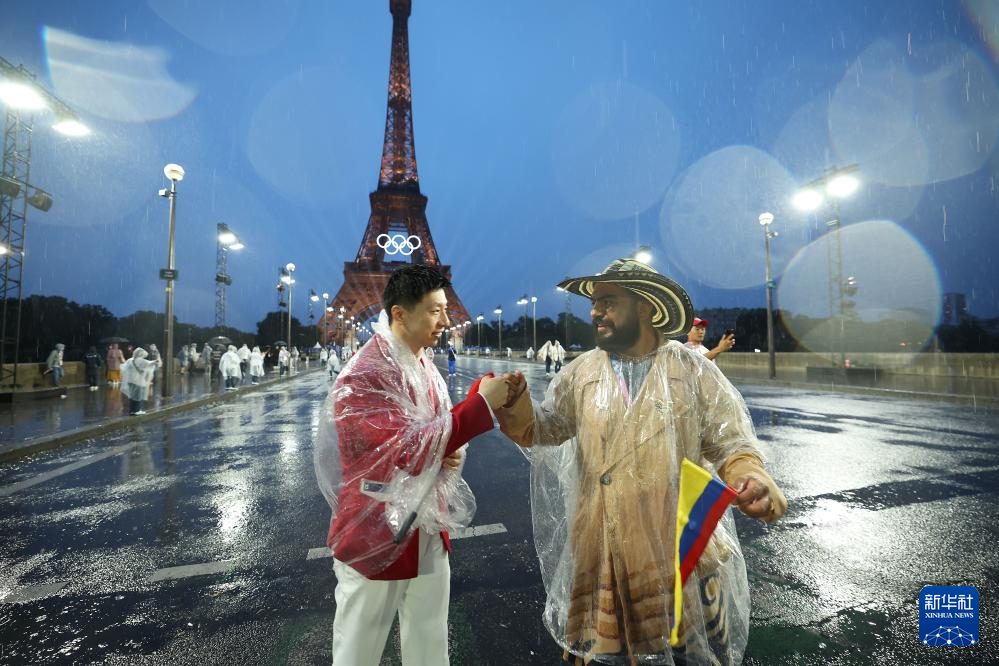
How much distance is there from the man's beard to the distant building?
223 feet

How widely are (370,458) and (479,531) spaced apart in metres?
2.82

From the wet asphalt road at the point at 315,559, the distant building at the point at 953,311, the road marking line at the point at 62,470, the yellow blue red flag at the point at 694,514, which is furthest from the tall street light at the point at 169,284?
the distant building at the point at 953,311

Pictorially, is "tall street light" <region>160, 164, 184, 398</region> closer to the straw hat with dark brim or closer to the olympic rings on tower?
the straw hat with dark brim

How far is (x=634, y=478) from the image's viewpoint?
197cm

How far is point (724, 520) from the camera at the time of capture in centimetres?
207

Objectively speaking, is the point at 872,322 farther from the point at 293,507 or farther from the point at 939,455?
the point at 293,507

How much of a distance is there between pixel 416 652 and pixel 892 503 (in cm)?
504

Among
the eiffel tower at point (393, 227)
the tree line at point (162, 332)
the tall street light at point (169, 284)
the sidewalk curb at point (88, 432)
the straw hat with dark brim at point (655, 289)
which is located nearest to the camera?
the straw hat with dark brim at point (655, 289)

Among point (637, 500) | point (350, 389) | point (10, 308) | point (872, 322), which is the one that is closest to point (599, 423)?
point (637, 500)

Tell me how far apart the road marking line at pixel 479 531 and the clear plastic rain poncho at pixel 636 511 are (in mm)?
1975

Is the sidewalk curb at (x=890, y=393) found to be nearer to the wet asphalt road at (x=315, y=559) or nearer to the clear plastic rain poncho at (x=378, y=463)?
the wet asphalt road at (x=315, y=559)

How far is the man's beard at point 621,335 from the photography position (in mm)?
2201

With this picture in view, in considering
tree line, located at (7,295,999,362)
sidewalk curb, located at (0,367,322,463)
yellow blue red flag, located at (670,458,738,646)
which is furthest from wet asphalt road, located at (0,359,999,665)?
tree line, located at (7,295,999,362)

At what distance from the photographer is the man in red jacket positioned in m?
1.63
